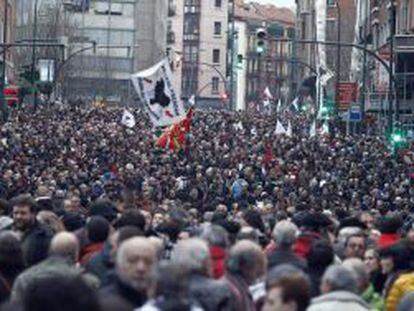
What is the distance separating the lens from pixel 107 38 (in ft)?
404

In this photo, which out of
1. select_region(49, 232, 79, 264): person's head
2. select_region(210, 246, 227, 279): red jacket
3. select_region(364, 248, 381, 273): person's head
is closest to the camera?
select_region(49, 232, 79, 264): person's head

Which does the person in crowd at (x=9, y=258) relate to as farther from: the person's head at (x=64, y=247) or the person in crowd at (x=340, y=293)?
the person in crowd at (x=340, y=293)

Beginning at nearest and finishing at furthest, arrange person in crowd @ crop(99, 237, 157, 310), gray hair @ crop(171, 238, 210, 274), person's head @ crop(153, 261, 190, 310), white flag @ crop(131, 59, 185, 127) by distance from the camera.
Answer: person's head @ crop(153, 261, 190, 310) → person in crowd @ crop(99, 237, 157, 310) → gray hair @ crop(171, 238, 210, 274) → white flag @ crop(131, 59, 185, 127)

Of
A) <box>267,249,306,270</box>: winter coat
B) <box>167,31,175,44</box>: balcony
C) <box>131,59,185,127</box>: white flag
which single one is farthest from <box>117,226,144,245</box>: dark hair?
<box>167,31,175,44</box>: balcony

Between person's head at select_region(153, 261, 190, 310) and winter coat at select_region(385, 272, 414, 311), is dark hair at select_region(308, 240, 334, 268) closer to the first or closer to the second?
winter coat at select_region(385, 272, 414, 311)

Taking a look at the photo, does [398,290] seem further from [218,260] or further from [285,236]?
[218,260]

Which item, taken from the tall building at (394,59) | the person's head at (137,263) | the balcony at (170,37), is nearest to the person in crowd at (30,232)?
the person's head at (137,263)

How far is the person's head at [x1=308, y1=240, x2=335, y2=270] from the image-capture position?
37.8ft

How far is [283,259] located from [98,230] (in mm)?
1486

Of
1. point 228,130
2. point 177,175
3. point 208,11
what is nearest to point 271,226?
point 177,175

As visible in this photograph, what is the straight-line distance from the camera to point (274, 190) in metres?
31.0

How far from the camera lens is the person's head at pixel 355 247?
497 inches

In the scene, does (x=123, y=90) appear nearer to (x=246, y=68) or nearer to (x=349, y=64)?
(x=349, y=64)

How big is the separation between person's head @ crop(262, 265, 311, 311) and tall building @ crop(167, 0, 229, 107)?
507ft
